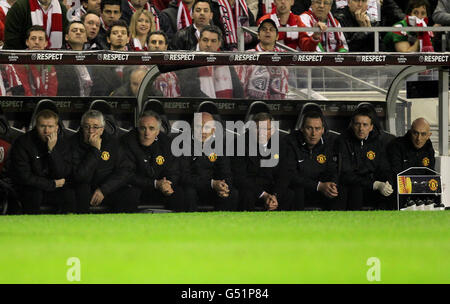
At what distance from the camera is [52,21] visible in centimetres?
1183

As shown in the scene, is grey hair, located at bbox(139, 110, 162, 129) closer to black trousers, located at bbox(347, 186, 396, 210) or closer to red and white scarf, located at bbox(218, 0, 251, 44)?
black trousers, located at bbox(347, 186, 396, 210)

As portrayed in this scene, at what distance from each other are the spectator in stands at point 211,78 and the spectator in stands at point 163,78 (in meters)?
0.07

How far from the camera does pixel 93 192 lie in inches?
423

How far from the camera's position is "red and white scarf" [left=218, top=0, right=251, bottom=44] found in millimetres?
13309

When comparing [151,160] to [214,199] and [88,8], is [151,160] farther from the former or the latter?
[88,8]

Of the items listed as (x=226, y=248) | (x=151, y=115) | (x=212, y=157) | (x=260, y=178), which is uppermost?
(x=151, y=115)

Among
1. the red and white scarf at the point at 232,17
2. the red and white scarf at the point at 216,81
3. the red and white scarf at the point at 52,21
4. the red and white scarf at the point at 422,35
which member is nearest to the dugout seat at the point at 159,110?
the red and white scarf at the point at 216,81

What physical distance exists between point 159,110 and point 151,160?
63 cm

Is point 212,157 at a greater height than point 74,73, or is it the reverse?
point 74,73

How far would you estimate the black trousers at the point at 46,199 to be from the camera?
10555 millimetres

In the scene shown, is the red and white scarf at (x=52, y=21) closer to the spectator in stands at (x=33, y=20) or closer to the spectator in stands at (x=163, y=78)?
the spectator in stands at (x=33, y=20)

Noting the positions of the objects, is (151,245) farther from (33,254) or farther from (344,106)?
(344,106)

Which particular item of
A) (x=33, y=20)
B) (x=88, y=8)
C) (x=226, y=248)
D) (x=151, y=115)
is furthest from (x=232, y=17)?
(x=226, y=248)

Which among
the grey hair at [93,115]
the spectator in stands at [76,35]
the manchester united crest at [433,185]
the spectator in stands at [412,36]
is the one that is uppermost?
the spectator in stands at [412,36]
